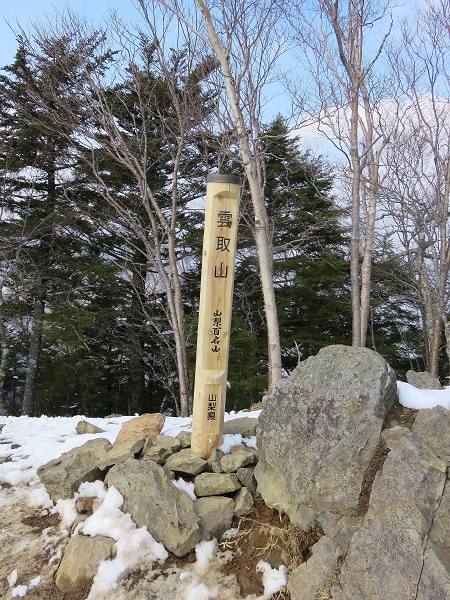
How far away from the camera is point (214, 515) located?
3551 millimetres

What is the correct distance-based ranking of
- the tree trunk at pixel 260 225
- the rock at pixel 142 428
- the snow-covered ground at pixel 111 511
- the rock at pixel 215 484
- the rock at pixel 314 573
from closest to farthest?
the rock at pixel 314 573 → the snow-covered ground at pixel 111 511 → the rock at pixel 215 484 → the rock at pixel 142 428 → the tree trunk at pixel 260 225

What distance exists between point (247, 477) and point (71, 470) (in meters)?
1.84

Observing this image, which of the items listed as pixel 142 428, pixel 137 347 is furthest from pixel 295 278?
pixel 142 428

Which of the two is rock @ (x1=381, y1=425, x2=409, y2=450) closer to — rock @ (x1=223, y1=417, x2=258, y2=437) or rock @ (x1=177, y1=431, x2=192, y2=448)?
rock @ (x1=223, y1=417, x2=258, y2=437)

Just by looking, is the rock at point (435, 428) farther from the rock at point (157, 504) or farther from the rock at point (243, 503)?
the rock at point (157, 504)

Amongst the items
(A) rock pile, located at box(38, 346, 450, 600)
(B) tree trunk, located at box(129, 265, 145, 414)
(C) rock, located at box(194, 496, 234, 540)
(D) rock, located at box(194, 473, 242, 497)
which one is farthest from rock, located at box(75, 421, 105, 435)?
(B) tree trunk, located at box(129, 265, 145, 414)

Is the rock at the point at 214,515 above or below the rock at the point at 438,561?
below

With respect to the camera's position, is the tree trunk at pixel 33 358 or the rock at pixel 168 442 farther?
the tree trunk at pixel 33 358

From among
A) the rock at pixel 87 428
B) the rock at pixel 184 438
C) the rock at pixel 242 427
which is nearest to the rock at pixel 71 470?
the rock at pixel 184 438

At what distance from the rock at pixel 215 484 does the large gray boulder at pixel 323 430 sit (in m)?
0.25

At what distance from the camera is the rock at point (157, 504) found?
3.32m

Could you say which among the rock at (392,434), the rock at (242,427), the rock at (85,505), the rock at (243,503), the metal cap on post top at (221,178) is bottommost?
the rock at (85,505)

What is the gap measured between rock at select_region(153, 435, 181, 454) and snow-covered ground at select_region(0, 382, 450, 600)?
43cm

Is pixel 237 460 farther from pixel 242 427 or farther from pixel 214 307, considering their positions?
pixel 214 307
